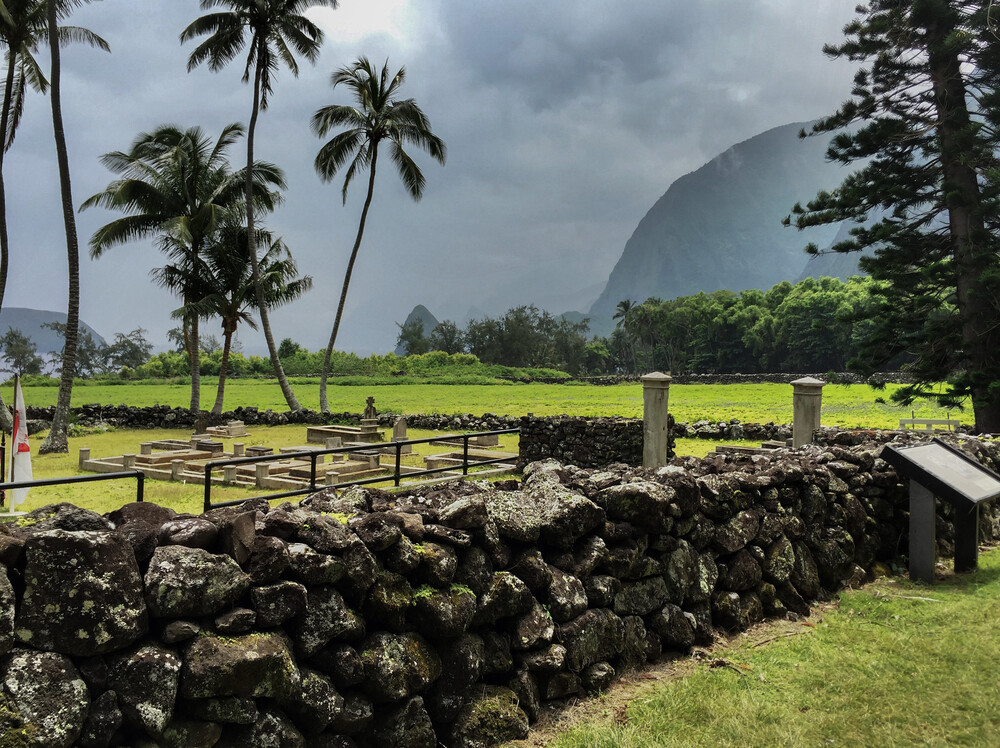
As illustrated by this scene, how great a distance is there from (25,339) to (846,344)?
88296 mm

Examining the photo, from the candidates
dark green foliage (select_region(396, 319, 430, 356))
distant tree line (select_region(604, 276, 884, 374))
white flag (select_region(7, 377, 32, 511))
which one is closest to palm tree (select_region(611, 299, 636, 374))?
distant tree line (select_region(604, 276, 884, 374))

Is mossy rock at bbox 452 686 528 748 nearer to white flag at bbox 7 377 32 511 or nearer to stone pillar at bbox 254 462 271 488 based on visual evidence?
white flag at bbox 7 377 32 511

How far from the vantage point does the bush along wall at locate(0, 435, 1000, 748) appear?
253 centimetres

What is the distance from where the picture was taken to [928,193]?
17.3 meters

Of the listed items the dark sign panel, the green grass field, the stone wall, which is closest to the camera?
the dark sign panel


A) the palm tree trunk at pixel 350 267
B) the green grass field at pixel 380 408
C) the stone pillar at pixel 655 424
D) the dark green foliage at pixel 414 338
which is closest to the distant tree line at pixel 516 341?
the dark green foliage at pixel 414 338

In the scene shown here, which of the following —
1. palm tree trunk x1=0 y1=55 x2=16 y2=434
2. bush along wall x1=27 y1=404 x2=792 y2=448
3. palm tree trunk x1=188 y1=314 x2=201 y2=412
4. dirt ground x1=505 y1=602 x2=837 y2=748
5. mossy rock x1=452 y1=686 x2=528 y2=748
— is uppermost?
palm tree trunk x1=0 y1=55 x2=16 y2=434

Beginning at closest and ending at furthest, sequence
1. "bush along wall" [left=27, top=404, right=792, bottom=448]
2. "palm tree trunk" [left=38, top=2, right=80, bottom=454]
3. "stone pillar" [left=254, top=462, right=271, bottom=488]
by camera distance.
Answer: "stone pillar" [left=254, top=462, right=271, bottom=488] < "bush along wall" [left=27, top=404, right=792, bottom=448] < "palm tree trunk" [left=38, top=2, right=80, bottom=454]

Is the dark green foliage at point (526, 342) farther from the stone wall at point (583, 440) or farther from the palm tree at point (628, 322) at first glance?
the stone wall at point (583, 440)

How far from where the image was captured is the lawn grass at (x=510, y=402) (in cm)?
2766

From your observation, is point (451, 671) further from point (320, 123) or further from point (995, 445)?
point (320, 123)

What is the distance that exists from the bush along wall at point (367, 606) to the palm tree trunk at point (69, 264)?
721 inches

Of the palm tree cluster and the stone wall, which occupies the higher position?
the palm tree cluster

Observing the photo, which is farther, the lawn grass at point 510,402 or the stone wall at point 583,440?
the lawn grass at point 510,402
